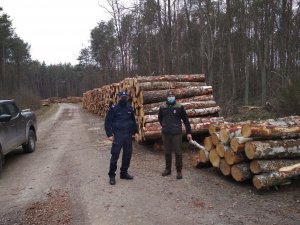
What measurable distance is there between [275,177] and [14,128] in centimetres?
735

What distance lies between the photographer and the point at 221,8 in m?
34.3

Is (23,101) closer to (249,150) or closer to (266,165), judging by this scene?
(249,150)

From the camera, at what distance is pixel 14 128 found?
35.7 feet

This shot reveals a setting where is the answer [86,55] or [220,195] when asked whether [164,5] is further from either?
[86,55]

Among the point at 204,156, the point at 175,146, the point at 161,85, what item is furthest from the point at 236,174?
the point at 161,85

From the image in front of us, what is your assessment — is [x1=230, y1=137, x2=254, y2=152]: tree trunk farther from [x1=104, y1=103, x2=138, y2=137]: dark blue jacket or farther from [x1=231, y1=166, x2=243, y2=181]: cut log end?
[x1=104, y1=103, x2=138, y2=137]: dark blue jacket

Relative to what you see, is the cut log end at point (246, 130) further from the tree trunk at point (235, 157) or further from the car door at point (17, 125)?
the car door at point (17, 125)

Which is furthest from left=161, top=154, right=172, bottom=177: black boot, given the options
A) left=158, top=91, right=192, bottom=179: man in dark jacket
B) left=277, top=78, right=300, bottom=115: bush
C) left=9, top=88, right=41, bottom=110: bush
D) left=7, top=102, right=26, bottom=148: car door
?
left=9, top=88, right=41, bottom=110: bush

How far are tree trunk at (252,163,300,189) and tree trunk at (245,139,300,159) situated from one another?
37 cm

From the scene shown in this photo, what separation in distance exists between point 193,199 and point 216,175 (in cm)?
191

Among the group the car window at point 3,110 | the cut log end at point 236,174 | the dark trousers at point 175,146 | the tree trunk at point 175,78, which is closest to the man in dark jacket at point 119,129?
the dark trousers at point 175,146

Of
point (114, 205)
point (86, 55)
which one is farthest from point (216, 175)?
point (86, 55)

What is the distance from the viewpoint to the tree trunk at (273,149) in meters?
7.51

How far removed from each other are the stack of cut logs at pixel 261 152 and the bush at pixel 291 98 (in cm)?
473
